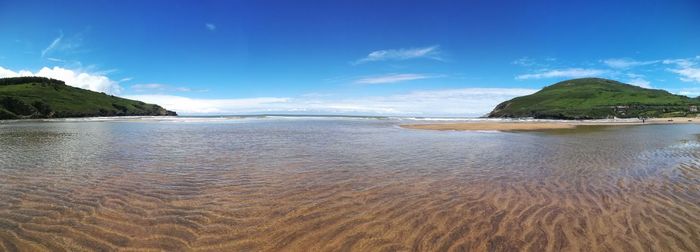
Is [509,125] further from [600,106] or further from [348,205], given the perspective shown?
[600,106]

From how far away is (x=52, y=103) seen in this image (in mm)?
133125

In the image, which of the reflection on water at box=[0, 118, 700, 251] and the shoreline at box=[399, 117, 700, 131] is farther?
the shoreline at box=[399, 117, 700, 131]

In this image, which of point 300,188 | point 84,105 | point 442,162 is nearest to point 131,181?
point 300,188

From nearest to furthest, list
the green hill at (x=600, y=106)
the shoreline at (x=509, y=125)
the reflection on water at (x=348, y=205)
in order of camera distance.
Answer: the reflection on water at (x=348, y=205) → the shoreline at (x=509, y=125) → the green hill at (x=600, y=106)

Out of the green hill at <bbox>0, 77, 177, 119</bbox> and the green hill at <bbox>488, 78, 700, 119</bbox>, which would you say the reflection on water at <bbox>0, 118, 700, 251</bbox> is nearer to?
the green hill at <bbox>488, 78, 700, 119</bbox>

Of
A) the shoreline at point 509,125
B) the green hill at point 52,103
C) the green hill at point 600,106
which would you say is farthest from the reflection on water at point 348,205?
the green hill at point 52,103

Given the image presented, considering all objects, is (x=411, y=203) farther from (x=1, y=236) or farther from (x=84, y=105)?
(x=84, y=105)

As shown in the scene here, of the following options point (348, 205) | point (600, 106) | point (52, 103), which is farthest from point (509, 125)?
point (52, 103)

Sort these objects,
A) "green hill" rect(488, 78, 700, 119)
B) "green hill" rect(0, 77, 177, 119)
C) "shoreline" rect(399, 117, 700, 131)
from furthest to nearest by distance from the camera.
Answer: "green hill" rect(0, 77, 177, 119) → "green hill" rect(488, 78, 700, 119) → "shoreline" rect(399, 117, 700, 131)

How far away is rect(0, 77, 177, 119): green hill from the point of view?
113m

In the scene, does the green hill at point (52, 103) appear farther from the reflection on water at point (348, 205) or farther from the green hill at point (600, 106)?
the green hill at point (600, 106)

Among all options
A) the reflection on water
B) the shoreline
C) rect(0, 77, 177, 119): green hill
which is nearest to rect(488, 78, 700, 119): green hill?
the shoreline

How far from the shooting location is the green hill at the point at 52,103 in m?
113

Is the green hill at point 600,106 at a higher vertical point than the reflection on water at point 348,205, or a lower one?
higher
